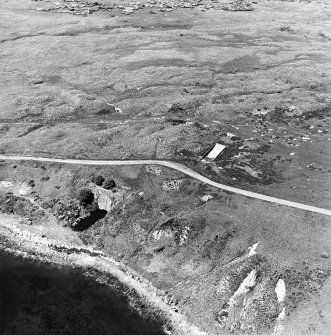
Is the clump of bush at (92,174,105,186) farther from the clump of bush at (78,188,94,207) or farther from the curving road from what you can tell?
the curving road

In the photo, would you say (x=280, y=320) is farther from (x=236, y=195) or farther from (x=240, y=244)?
(x=236, y=195)

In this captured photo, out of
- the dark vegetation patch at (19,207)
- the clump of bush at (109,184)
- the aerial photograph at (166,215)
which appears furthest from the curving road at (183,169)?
the dark vegetation patch at (19,207)

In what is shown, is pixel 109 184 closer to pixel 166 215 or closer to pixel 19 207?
pixel 166 215

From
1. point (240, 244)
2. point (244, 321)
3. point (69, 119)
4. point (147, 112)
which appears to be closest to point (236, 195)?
point (240, 244)

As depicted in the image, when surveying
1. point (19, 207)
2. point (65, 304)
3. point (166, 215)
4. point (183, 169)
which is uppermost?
point (183, 169)

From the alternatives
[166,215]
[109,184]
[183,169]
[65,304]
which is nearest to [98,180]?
[109,184]

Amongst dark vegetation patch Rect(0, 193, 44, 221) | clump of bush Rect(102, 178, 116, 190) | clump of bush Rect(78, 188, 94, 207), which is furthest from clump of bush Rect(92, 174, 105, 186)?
dark vegetation patch Rect(0, 193, 44, 221)
